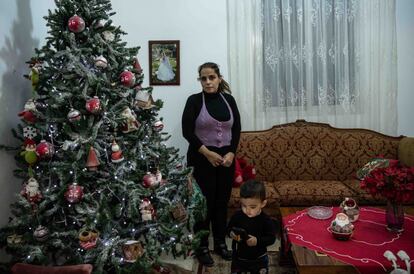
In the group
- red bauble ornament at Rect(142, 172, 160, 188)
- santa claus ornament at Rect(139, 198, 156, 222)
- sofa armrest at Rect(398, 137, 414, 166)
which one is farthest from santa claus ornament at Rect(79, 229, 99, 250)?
sofa armrest at Rect(398, 137, 414, 166)

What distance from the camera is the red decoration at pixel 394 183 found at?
1990 mm

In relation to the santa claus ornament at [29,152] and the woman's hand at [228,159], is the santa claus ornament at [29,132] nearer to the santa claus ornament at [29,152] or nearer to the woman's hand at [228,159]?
the santa claus ornament at [29,152]

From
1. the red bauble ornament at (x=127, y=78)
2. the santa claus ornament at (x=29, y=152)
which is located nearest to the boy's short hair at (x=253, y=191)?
the red bauble ornament at (x=127, y=78)

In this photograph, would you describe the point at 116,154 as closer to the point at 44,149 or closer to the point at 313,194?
the point at 44,149

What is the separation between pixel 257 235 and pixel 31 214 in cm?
121

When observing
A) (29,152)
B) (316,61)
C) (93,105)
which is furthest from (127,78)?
(316,61)

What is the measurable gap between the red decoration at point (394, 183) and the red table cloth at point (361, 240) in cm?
23

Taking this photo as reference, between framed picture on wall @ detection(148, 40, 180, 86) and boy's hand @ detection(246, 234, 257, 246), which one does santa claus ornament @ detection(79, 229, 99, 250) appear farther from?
framed picture on wall @ detection(148, 40, 180, 86)

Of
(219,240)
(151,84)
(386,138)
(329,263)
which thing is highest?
(151,84)

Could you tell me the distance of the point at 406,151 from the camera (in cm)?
330

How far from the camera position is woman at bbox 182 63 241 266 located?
2600 mm

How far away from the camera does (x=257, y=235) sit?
189cm

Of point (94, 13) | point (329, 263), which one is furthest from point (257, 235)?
point (94, 13)

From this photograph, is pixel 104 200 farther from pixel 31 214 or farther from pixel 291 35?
pixel 291 35
